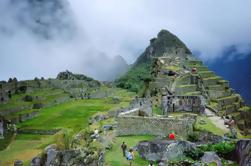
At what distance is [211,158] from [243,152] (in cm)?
110

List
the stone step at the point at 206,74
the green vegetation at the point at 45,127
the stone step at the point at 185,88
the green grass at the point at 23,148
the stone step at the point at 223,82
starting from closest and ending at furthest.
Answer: the green grass at the point at 23,148, the green vegetation at the point at 45,127, the stone step at the point at 185,88, the stone step at the point at 206,74, the stone step at the point at 223,82

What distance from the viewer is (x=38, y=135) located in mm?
43906

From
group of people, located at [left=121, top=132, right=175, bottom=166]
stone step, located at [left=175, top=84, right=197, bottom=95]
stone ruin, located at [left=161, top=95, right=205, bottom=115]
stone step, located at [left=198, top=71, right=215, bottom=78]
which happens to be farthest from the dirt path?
stone step, located at [left=198, top=71, right=215, bottom=78]

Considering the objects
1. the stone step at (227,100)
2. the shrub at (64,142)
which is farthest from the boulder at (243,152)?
the stone step at (227,100)

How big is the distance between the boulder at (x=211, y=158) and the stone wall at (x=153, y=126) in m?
4.67

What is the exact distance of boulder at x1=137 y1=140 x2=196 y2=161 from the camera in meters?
15.4

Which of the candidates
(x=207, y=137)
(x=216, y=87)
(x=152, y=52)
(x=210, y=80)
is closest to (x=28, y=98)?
(x=210, y=80)

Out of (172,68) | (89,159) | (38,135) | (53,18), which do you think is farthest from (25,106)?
(53,18)

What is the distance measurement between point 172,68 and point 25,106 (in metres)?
21.7

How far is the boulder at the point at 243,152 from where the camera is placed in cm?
1328

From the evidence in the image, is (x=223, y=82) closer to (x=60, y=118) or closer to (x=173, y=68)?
(x=173, y=68)

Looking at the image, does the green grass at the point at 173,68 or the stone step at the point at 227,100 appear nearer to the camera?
the stone step at the point at 227,100

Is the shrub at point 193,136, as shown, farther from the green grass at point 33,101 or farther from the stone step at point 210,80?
the green grass at point 33,101

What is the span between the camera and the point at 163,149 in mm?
16016
